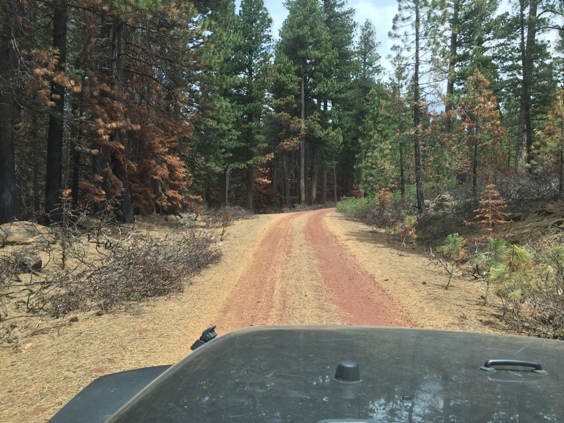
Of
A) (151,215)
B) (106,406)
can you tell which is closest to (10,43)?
(151,215)

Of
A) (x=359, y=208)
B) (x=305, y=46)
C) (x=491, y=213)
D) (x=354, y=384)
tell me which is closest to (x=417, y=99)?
(x=359, y=208)

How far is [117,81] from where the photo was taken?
16.1m

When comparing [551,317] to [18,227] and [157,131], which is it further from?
[157,131]

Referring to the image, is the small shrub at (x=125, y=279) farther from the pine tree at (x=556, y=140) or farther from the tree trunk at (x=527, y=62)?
the tree trunk at (x=527, y=62)

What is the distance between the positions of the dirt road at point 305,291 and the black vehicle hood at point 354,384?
474 cm

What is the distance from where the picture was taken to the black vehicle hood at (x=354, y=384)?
137cm

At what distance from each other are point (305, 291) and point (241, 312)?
1739 mm

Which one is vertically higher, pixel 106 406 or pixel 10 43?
pixel 10 43

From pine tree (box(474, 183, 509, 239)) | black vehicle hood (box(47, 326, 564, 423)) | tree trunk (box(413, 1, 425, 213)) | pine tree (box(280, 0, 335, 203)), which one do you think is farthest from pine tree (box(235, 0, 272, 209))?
black vehicle hood (box(47, 326, 564, 423))

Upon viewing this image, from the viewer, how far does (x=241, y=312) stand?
295 inches

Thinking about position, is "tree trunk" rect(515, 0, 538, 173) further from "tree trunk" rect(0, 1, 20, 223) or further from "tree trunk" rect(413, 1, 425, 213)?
"tree trunk" rect(0, 1, 20, 223)

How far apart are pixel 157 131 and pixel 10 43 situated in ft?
21.9

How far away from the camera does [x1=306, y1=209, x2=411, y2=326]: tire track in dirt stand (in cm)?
704

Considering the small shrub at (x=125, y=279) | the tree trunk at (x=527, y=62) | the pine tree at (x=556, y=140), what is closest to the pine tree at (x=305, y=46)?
the tree trunk at (x=527, y=62)
